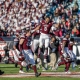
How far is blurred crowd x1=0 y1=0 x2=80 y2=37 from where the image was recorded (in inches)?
977

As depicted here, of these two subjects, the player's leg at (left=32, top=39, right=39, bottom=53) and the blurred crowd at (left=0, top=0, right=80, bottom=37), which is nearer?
the player's leg at (left=32, top=39, right=39, bottom=53)

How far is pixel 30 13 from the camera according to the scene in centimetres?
2645

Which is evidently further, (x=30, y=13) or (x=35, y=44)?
(x=30, y=13)

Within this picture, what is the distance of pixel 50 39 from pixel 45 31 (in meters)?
0.73

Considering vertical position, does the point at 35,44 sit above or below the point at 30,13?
below

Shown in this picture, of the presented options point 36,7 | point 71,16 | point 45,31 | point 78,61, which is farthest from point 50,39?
point 36,7

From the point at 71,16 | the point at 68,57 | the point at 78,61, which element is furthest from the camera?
the point at 71,16

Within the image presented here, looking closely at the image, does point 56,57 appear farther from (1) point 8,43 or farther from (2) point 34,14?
(2) point 34,14

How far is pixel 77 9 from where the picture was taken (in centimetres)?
2608

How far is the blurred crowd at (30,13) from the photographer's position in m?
24.8

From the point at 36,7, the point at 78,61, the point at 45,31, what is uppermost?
the point at 36,7

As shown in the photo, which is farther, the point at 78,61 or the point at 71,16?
the point at 71,16

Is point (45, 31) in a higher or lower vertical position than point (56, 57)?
higher

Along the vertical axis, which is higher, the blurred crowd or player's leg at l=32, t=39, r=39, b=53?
the blurred crowd
